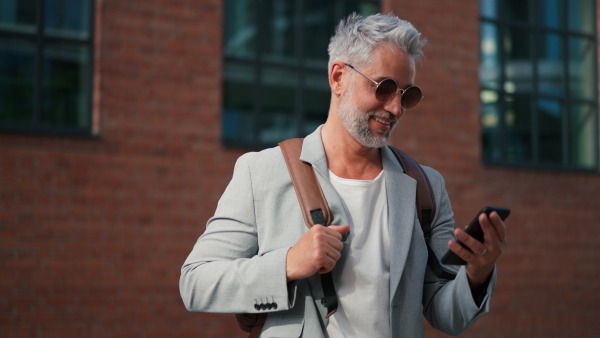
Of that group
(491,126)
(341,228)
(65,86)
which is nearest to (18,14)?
(65,86)

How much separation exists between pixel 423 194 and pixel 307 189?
0.45 m

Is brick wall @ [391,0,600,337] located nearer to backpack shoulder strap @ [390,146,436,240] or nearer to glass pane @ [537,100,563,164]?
glass pane @ [537,100,563,164]

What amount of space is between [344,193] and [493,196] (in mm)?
7507

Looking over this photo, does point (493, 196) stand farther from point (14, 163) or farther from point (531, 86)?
point (14, 163)

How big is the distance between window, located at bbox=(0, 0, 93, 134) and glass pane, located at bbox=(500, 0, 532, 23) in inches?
219

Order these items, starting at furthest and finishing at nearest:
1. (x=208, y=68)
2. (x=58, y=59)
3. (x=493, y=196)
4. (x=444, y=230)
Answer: (x=493, y=196)
(x=208, y=68)
(x=58, y=59)
(x=444, y=230)

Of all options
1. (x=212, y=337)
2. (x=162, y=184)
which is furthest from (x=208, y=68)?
(x=212, y=337)

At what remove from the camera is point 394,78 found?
257 centimetres

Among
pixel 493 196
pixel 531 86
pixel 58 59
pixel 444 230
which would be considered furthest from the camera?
pixel 531 86

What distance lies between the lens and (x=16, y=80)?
7.11m

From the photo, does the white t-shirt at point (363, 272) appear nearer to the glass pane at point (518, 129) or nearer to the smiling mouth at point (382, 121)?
the smiling mouth at point (382, 121)

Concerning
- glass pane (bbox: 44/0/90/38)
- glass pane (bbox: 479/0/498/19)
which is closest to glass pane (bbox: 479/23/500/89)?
glass pane (bbox: 479/0/498/19)

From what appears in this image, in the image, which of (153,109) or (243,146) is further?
(243,146)

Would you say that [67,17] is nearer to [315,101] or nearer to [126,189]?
[126,189]
